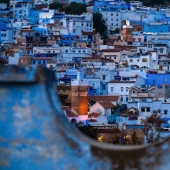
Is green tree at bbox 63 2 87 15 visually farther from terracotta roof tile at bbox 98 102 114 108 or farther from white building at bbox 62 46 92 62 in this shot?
terracotta roof tile at bbox 98 102 114 108

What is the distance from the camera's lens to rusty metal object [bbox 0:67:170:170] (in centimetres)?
265

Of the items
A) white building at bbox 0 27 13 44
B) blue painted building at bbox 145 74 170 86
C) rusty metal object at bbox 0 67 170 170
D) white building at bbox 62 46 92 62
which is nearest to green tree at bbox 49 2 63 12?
white building at bbox 0 27 13 44

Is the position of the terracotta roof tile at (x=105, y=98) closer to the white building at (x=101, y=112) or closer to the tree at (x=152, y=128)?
the white building at (x=101, y=112)

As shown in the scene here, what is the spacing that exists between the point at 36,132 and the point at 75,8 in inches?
1832

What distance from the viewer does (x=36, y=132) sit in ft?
8.77

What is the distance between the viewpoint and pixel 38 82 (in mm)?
2674

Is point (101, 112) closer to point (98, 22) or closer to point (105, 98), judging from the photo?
point (105, 98)

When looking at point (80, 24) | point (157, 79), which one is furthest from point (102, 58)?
point (80, 24)

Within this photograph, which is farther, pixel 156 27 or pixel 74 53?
pixel 156 27

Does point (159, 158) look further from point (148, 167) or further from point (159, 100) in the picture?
point (159, 100)

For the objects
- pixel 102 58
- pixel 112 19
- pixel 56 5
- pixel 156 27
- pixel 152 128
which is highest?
pixel 152 128

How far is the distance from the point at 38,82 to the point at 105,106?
61.9 feet

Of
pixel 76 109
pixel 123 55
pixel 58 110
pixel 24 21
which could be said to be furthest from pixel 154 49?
pixel 58 110

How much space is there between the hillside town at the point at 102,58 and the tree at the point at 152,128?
190 millimetres
